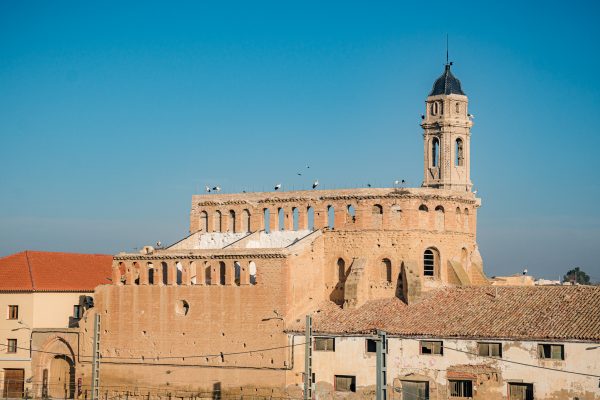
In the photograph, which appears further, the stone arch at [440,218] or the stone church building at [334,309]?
the stone arch at [440,218]

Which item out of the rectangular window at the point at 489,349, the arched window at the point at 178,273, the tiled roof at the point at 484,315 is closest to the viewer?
the tiled roof at the point at 484,315

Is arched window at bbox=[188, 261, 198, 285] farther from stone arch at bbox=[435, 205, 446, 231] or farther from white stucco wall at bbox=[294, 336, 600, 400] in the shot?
stone arch at bbox=[435, 205, 446, 231]

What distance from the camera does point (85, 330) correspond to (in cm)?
5894

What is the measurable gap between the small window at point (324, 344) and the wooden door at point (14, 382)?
59.4 feet

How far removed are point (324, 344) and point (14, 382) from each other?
19.1 meters

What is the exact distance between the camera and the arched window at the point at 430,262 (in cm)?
5728

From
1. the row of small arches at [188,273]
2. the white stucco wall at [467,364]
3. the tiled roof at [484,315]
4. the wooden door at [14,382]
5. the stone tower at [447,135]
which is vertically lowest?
the wooden door at [14,382]

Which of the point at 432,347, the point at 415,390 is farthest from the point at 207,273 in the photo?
the point at 432,347

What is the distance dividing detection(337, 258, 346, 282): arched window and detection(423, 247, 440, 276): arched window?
14.2 ft

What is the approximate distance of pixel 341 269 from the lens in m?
58.0

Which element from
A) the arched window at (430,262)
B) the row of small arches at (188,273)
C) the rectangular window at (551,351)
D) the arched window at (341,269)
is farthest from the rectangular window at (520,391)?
the row of small arches at (188,273)

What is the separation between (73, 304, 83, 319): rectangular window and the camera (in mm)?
63438

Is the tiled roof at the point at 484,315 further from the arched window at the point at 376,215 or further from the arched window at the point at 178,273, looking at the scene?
the arched window at the point at 178,273

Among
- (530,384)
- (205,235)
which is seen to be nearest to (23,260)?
(205,235)
